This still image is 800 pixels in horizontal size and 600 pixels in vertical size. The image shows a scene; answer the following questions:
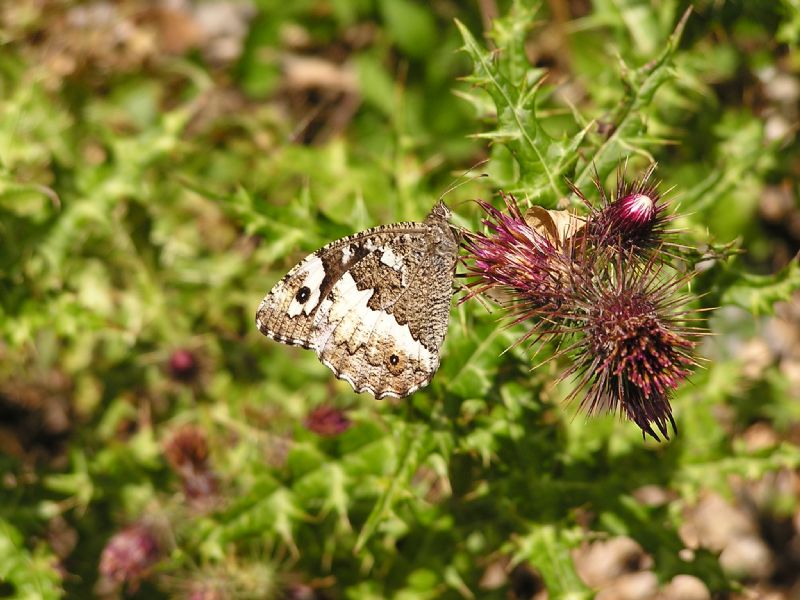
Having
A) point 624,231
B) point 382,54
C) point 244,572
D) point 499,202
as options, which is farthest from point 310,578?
point 382,54

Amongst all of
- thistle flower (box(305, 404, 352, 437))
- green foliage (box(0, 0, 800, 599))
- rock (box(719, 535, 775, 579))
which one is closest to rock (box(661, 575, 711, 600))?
rock (box(719, 535, 775, 579))

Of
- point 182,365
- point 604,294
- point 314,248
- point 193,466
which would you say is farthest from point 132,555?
point 604,294

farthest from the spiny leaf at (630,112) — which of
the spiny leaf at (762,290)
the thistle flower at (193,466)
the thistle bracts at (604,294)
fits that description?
the thistle flower at (193,466)

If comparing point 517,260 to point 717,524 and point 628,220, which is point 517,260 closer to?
point 628,220

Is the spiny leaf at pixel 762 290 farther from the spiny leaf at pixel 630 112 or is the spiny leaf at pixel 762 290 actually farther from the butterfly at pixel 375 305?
the butterfly at pixel 375 305

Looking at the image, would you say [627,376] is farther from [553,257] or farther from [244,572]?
[244,572]

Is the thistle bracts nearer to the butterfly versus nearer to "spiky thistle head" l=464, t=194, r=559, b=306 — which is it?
"spiky thistle head" l=464, t=194, r=559, b=306
